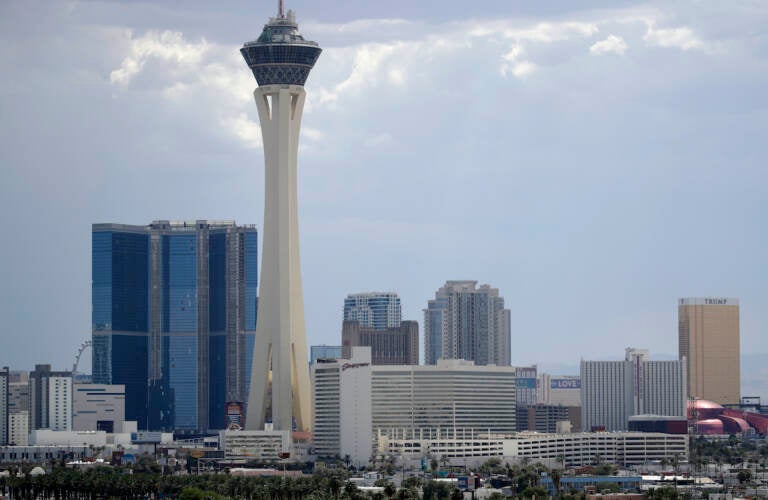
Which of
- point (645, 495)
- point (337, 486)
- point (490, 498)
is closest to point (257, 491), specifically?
point (337, 486)

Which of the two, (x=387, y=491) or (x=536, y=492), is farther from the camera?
(x=536, y=492)

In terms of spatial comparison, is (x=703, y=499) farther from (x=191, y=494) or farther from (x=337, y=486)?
(x=191, y=494)

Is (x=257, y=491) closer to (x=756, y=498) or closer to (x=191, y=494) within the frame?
(x=191, y=494)

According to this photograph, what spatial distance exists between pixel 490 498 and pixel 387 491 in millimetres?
13313

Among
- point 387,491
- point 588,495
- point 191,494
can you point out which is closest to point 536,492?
point 588,495

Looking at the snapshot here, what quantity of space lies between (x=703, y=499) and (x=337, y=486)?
35984mm

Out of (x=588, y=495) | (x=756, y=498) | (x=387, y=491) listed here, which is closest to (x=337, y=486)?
(x=387, y=491)

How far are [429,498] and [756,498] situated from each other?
31.6m

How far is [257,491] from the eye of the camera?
200m

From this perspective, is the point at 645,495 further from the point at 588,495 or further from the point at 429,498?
the point at 429,498

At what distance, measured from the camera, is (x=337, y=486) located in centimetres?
19212

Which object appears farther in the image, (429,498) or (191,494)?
(429,498)

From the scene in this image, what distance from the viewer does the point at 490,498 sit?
19250 cm

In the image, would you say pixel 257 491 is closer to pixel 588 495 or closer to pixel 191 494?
pixel 191 494
